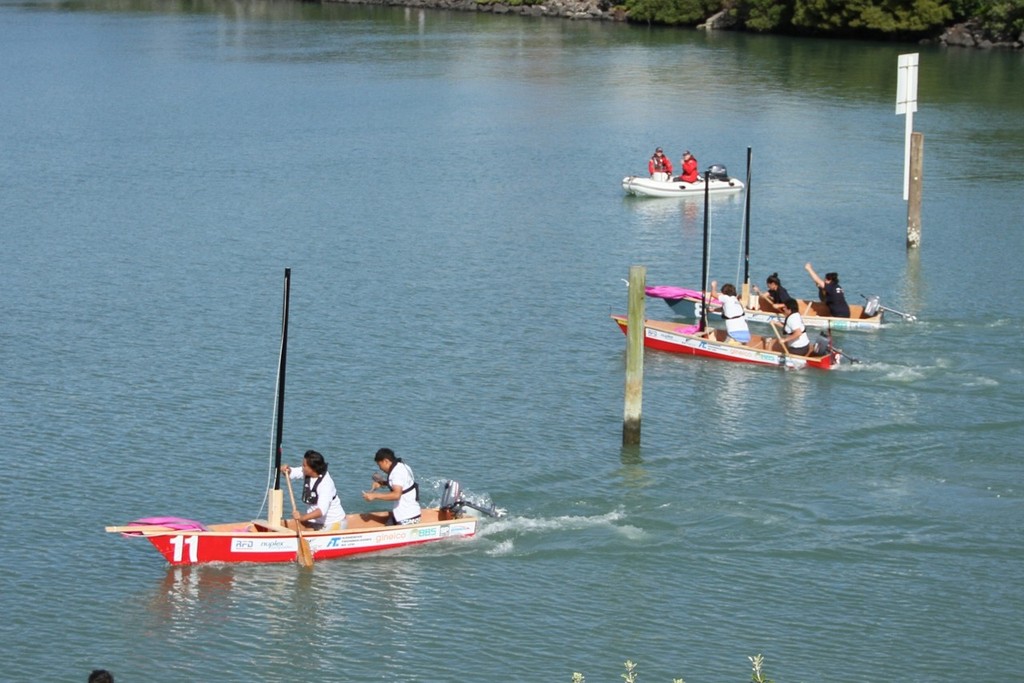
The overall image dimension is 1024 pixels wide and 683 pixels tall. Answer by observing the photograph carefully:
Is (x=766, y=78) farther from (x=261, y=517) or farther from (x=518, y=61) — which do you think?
(x=261, y=517)

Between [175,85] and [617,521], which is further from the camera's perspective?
[175,85]

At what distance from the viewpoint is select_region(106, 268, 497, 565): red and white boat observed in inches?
931

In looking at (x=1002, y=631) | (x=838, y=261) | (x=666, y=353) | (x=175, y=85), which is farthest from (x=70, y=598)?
(x=175, y=85)

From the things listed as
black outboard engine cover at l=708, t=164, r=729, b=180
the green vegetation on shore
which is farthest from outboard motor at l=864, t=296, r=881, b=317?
the green vegetation on shore

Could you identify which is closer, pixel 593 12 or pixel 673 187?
pixel 673 187

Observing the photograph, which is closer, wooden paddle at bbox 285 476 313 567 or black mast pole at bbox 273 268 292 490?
wooden paddle at bbox 285 476 313 567

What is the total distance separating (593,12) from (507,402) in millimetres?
99526

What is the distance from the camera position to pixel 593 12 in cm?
12825

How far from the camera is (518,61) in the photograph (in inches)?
3770

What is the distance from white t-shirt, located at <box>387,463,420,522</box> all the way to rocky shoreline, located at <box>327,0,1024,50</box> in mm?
80221

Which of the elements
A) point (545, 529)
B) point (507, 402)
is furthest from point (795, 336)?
point (545, 529)

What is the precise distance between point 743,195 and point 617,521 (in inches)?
1171

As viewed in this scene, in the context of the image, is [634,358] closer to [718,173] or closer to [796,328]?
[796,328]

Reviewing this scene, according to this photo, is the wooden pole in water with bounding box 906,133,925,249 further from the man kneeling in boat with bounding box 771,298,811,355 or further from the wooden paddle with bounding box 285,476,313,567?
the wooden paddle with bounding box 285,476,313,567
